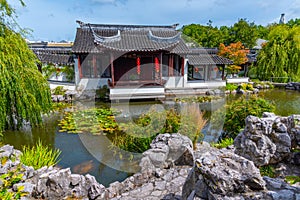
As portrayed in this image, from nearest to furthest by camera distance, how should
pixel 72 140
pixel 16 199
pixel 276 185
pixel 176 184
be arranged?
pixel 276 185, pixel 16 199, pixel 176 184, pixel 72 140

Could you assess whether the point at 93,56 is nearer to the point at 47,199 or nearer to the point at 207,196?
the point at 47,199

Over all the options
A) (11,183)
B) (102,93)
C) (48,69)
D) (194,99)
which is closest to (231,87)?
(194,99)

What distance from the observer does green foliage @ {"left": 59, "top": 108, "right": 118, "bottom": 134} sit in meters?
6.28

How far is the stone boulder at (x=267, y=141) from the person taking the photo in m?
3.00

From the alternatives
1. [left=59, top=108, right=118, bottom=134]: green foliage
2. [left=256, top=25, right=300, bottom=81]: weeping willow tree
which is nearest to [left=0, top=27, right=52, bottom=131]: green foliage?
[left=59, top=108, right=118, bottom=134]: green foliage

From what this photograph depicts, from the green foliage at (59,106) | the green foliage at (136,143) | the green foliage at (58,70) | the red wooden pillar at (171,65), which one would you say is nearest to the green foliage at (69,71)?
the green foliage at (58,70)

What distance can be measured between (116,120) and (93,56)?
20.2 feet

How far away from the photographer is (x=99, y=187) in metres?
3.08

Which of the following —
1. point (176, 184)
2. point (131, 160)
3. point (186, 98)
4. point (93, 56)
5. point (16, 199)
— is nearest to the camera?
point (16, 199)

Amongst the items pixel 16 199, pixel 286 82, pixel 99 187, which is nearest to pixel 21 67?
pixel 16 199

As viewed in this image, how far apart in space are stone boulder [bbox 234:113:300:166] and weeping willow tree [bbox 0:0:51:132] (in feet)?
15.2

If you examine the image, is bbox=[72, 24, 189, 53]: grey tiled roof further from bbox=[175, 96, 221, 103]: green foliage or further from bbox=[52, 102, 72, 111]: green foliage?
bbox=[52, 102, 72, 111]: green foliage

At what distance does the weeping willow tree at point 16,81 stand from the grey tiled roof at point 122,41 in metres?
4.96

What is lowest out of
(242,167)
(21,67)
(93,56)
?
(242,167)
